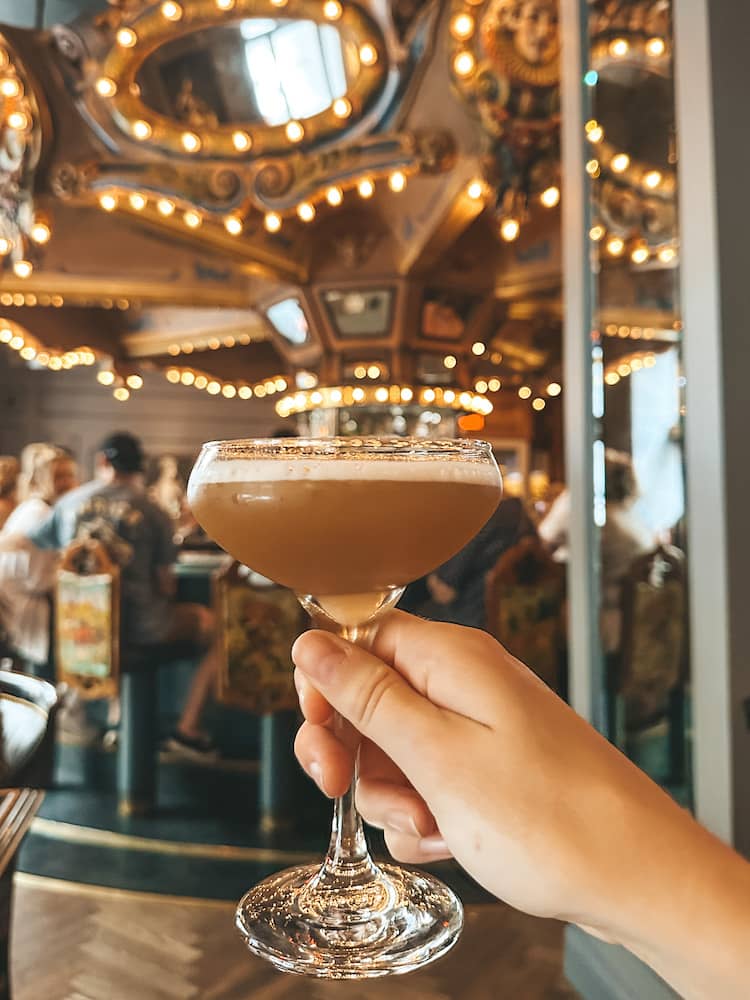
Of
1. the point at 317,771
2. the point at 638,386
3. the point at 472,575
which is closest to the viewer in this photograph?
the point at 317,771

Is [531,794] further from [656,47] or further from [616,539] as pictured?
[656,47]

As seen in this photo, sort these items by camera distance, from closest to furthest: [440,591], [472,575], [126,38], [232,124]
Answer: [440,591] < [472,575] < [126,38] < [232,124]

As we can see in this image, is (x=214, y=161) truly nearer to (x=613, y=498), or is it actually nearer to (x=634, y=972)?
(x=613, y=498)

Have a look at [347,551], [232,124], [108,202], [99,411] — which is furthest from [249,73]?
[99,411]

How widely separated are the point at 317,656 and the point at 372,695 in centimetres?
6

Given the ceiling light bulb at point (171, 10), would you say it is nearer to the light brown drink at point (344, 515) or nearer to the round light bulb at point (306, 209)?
the round light bulb at point (306, 209)

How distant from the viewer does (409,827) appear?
0.86 metres

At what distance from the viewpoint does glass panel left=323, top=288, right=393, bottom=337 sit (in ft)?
21.0

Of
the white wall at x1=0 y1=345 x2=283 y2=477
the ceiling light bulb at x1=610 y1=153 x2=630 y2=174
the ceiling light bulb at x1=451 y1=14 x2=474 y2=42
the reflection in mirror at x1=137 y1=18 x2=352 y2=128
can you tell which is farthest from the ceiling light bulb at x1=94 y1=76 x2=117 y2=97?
the white wall at x1=0 y1=345 x2=283 y2=477

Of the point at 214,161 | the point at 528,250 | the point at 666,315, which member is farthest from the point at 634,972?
the point at 528,250

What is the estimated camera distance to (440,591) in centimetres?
319

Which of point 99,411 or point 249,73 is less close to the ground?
point 249,73

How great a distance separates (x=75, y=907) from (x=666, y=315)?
8.50 ft

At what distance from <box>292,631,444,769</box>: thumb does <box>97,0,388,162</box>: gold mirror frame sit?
4.23 m
